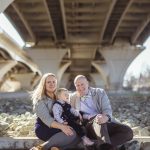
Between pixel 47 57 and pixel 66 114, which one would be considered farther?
pixel 47 57

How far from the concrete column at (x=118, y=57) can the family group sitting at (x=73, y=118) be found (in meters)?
44.8

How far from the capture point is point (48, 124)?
22.9 ft

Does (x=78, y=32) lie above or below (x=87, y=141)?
above

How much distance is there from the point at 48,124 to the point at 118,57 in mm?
47700

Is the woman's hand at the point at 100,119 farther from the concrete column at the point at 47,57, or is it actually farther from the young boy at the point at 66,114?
the concrete column at the point at 47,57

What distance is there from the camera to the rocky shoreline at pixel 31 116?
9.53 metres

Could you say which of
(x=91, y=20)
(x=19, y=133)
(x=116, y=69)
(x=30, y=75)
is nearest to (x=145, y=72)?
(x=30, y=75)

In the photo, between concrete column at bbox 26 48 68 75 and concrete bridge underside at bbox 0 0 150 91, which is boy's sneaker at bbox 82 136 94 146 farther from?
concrete column at bbox 26 48 68 75

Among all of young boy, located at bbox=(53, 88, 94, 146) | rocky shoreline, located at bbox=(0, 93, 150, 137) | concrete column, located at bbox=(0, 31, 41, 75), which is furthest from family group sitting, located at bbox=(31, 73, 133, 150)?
concrete column, located at bbox=(0, 31, 41, 75)

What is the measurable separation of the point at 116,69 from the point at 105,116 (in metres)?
49.3

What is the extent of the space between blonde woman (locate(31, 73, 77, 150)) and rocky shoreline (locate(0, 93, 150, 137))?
2.01m

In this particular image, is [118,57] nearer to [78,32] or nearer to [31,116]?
[78,32]

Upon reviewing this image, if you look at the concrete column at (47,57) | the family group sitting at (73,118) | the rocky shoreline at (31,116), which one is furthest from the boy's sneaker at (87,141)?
the concrete column at (47,57)

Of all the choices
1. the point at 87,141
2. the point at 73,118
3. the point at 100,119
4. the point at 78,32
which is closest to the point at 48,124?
the point at 73,118
